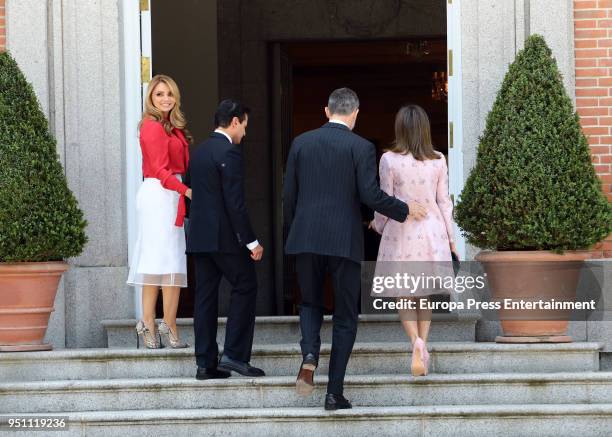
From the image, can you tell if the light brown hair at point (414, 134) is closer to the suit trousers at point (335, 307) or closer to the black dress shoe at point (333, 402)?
the suit trousers at point (335, 307)

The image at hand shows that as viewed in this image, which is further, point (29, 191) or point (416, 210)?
point (29, 191)

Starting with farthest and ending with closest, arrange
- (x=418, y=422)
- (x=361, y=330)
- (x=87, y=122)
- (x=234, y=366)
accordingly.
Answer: (x=87, y=122)
(x=361, y=330)
(x=234, y=366)
(x=418, y=422)

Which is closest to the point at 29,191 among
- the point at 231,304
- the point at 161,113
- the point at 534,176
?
the point at 161,113

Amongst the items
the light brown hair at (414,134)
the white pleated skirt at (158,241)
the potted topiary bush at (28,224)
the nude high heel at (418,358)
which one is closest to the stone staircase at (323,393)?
the nude high heel at (418,358)

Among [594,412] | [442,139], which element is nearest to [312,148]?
[594,412]

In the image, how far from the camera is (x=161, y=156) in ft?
25.5

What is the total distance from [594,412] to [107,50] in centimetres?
403

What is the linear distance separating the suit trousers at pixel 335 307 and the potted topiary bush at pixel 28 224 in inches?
68.6

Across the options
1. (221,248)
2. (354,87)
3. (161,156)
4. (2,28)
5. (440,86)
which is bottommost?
(221,248)

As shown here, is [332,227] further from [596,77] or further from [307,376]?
[596,77]

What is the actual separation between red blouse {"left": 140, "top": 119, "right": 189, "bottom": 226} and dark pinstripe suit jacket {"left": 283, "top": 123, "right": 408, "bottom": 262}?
103 cm

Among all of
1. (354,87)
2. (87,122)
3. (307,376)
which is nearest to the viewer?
(307,376)

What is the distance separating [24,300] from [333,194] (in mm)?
2170

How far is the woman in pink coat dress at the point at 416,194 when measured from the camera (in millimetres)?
7273
